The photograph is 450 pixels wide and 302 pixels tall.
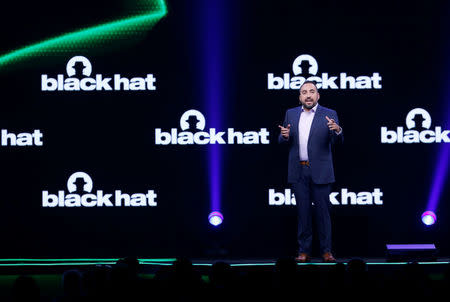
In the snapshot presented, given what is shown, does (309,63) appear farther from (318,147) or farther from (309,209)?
(309,209)

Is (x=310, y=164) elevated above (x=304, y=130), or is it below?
below

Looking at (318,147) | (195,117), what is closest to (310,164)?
(318,147)

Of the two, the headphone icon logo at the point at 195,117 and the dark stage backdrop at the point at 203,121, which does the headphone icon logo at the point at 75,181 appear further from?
the headphone icon logo at the point at 195,117

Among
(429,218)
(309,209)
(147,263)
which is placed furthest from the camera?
(429,218)

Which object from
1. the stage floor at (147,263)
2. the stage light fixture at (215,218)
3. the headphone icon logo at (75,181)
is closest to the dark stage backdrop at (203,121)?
the headphone icon logo at (75,181)

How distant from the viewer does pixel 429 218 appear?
708 cm

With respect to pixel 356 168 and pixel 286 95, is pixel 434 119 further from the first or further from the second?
pixel 286 95

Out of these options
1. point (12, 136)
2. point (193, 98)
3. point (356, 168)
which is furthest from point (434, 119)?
point (12, 136)

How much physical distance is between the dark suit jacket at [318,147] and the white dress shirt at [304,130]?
0.03 m

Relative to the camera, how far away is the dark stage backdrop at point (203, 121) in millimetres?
7156

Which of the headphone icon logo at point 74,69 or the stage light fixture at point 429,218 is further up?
the headphone icon logo at point 74,69

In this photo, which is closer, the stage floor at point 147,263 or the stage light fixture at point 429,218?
the stage floor at point 147,263

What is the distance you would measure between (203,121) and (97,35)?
52.5 inches

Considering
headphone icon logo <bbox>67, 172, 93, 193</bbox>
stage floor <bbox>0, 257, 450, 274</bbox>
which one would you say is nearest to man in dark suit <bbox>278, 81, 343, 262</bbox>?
stage floor <bbox>0, 257, 450, 274</bbox>
